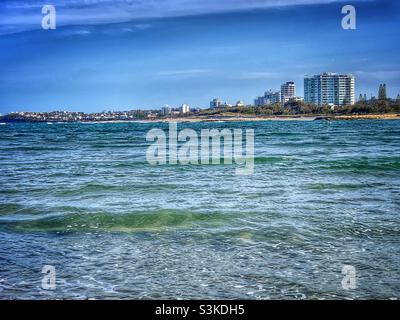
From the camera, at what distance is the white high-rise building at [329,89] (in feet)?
467

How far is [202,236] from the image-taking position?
297 inches

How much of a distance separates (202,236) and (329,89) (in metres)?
148

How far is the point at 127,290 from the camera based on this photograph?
5.19 m

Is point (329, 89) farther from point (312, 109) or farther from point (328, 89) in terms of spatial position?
point (312, 109)

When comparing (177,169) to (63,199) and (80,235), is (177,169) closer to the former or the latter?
(63,199)

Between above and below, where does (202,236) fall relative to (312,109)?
below

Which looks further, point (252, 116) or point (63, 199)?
point (252, 116)

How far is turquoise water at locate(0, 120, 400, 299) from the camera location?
530 cm

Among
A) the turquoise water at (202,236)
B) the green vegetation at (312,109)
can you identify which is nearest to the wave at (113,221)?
the turquoise water at (202,236)

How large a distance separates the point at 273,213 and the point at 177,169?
811 centimetres

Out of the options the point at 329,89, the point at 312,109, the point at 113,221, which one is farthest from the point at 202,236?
the point at 329,89

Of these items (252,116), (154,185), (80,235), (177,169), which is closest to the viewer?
Result: (80,235)
